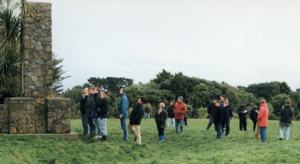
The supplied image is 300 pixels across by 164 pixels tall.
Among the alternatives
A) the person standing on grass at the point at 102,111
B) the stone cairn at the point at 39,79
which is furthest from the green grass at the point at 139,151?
the stone cairn at the point at 39,79

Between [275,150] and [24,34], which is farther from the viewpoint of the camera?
[24,34]

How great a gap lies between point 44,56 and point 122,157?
213 inches

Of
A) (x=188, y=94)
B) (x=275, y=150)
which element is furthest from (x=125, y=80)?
(x=275, y=150)

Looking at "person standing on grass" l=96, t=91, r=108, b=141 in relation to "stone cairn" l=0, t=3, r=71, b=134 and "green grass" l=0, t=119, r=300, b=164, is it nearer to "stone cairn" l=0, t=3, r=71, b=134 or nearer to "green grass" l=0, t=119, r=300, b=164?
"green grass" l=0, t=119, r=300, b=164

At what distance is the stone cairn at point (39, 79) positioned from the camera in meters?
15.0

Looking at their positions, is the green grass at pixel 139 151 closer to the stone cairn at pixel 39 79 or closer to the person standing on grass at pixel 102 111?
the person standing on grass at pixel 102 111

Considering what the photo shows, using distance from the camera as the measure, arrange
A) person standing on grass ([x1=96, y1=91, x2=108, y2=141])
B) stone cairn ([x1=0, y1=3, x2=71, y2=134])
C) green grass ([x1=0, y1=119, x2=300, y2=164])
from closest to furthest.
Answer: green grass ([x1=0, y1=119, x2=300, y2=164])
person standing on grass ([x1=96, y1=91, x2=108, y2=141])
stone cairn ([x1=0, y1=3, x2=71, y2=134])

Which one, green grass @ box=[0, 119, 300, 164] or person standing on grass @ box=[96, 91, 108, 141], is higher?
person standing on grass @ box=[96, 91, 108, 141]

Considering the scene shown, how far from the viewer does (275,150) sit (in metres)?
12.4

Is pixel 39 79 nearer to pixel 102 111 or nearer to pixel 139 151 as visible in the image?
pixel 102 111

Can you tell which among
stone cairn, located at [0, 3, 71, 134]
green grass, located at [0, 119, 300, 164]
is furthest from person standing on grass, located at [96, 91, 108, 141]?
stone cairn, located at [0, 3, 71, 134]

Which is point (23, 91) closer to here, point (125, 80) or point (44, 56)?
point (44, 56)

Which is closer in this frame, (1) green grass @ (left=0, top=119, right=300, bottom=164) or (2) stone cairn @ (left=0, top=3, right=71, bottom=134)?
(1) green grass @ (left=0, top=119, right=300, bottom=164)

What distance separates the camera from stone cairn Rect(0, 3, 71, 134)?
49.1 ft
